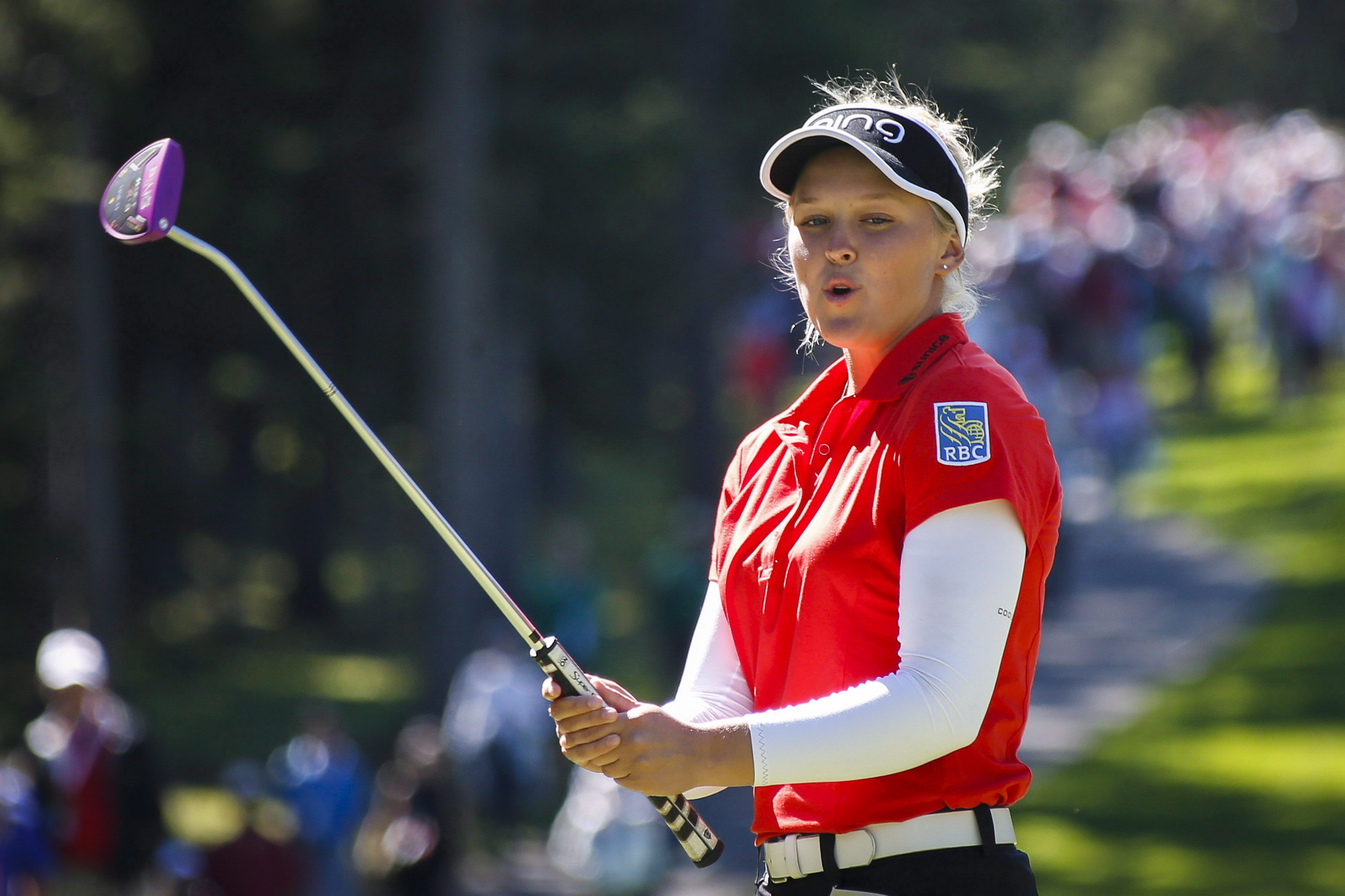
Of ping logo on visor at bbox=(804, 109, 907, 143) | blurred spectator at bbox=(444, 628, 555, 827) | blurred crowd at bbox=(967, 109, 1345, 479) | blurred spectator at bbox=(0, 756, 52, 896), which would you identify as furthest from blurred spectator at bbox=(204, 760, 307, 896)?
ping logo on visor at bbox=(804, 109, 907, 143)

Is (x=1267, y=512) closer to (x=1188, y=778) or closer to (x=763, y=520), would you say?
(x=1188, y=778)

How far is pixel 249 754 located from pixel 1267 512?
11692 millimetres

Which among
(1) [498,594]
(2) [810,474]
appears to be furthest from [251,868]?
(2) [810,474]

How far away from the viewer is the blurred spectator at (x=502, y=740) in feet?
42.4

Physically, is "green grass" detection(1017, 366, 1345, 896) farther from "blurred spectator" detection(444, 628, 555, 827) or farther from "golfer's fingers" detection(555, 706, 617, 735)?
"golfer's fingers" detection(555, 706, 617, 735)

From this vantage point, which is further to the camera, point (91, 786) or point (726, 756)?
point (91, 786)

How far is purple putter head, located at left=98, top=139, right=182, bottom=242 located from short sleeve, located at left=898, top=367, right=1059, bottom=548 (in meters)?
1.21

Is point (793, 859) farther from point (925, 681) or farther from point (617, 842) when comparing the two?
point (617, 842)

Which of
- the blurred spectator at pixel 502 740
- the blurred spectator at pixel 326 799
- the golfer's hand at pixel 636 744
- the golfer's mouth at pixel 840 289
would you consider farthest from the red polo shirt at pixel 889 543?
the blurred spectator at pixel 502 740

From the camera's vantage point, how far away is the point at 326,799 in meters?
10.9

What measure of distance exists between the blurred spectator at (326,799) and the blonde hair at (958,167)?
8.59 m

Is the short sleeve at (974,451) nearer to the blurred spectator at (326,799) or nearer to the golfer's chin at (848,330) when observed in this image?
the golfer's chin at (848,330)

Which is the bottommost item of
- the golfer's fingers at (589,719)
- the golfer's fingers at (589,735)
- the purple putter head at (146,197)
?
the golfer's fingers at (589,735)

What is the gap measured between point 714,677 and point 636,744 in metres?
0.42
